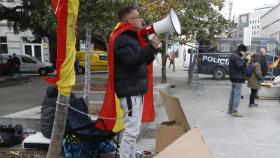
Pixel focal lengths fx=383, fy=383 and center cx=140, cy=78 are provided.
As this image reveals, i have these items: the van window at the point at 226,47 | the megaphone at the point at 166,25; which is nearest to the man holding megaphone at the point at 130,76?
the megaphone at the point at 166,25

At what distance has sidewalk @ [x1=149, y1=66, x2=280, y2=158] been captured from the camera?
5.76 m

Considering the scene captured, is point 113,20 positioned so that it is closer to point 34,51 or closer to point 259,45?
point 259,45

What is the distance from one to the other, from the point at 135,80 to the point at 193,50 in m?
13.1

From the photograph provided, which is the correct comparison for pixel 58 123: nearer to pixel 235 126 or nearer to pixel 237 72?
pixel 235 126

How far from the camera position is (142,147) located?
18.5 feet

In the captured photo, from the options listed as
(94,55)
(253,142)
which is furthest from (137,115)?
(94,55)

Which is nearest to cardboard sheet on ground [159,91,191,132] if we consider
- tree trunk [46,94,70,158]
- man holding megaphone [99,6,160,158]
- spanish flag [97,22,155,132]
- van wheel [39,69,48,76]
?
spanish flag [97,22,155,132]

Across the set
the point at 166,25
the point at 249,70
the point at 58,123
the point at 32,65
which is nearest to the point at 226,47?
the point at 249,70

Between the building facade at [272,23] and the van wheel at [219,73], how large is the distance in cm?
4264

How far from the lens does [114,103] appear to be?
424 centimetres

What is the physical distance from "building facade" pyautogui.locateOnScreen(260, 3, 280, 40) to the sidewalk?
51549mm

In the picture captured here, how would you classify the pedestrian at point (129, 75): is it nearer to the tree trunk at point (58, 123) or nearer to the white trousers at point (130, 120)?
the white trousers at point (130, 120)

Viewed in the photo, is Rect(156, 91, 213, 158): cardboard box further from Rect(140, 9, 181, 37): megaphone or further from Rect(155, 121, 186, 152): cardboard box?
Rect(140, 9, 181, 37): megaphone

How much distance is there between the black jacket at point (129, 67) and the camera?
3793mm
